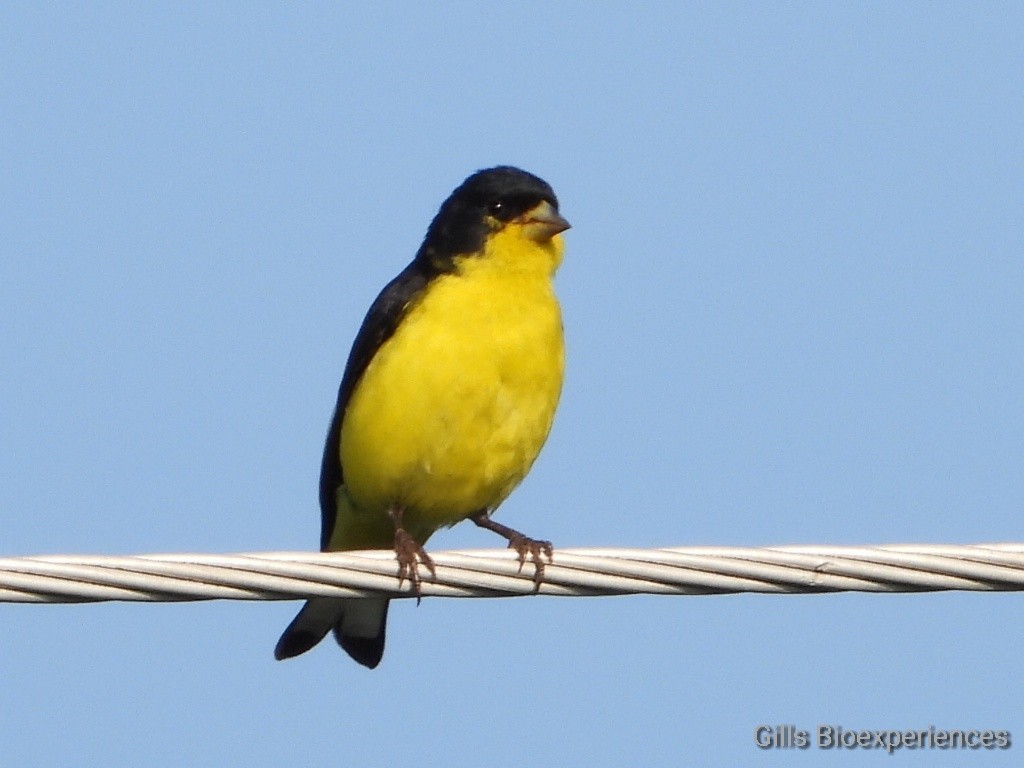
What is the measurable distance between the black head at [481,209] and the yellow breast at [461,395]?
0.14 metres

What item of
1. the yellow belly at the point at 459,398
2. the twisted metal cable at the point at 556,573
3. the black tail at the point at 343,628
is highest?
the yellow belly at the point at 459,398

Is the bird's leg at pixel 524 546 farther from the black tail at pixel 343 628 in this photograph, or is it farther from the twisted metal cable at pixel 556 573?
the black tail at pixel 343 628

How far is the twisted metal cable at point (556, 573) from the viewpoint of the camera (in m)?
4.66

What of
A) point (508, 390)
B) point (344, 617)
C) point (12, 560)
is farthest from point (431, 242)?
point (12, 560)

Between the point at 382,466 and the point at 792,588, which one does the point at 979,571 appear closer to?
the point at 792,588

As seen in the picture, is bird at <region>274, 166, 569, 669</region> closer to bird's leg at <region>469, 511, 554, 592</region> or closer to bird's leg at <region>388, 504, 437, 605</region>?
bird's leg at <region>469, 511, 554, 592</region>

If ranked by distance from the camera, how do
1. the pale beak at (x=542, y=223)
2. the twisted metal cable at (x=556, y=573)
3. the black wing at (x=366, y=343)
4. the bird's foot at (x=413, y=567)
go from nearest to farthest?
the twisted metal cable at (x=556, y=573)
the bird's foot at (x=413, y=567)
the black wing at (x=366, y=343)
the pale beak at (x=542, y=223)

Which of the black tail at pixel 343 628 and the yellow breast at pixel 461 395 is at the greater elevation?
the yellow breast at pixel 461 395

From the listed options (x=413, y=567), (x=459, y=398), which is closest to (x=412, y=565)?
(x=413, y=567)

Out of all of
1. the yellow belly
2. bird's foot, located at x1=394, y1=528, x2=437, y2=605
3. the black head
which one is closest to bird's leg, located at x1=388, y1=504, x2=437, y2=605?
bird's foot, located at x1=394, y1=528, x2=437, y2=605

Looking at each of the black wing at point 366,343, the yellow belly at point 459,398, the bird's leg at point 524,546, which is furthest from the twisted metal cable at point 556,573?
the black wing at point 366,343

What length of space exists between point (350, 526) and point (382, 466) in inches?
27.0

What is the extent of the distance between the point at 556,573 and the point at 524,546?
69 cm

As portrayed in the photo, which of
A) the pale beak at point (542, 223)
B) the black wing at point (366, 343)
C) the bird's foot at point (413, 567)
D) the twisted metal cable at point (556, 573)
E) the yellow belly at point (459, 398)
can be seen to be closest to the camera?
the twisted metal cable at point (556, 573)
